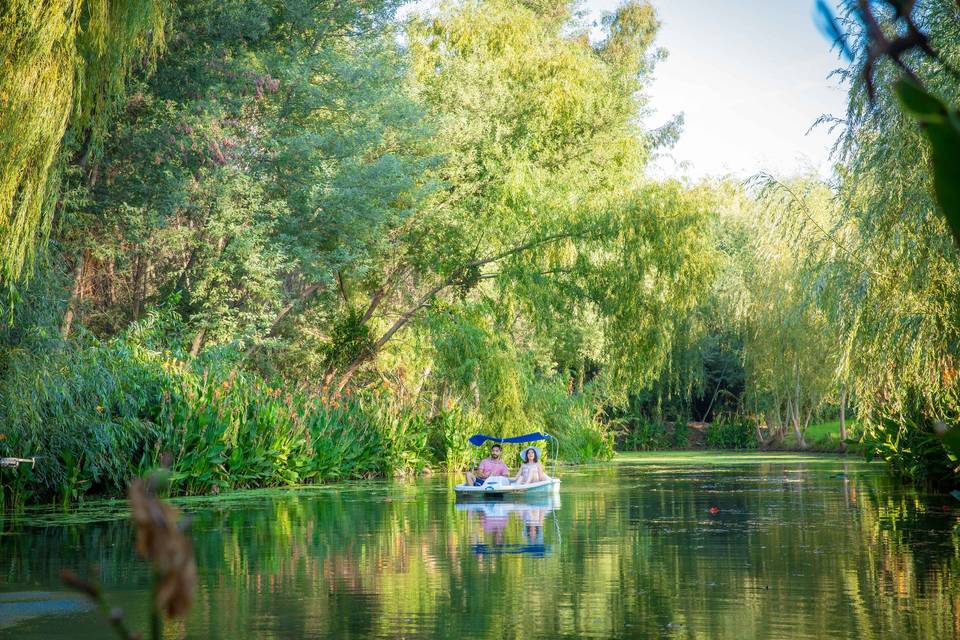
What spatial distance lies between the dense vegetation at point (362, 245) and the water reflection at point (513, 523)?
4.48m

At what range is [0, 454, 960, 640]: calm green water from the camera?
7504 mm

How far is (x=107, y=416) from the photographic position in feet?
59.2

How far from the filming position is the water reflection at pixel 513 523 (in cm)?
1206

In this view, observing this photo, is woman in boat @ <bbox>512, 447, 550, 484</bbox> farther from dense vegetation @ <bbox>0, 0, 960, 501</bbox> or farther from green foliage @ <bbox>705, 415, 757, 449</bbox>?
green foliage @ <bbox>705, 415, 757, 449</bbox>

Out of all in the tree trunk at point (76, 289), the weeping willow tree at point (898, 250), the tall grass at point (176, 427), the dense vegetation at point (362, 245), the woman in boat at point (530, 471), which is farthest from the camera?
the woman in boat at point (530, 471)

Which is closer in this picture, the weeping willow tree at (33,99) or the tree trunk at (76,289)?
the weeping willow tree at (33,99)

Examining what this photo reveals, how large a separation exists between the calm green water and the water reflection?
0.04 meters

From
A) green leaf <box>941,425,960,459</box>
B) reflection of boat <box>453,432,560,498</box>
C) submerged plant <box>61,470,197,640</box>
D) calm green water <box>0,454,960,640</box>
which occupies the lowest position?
calm green water <box>0,454,960,640</box>

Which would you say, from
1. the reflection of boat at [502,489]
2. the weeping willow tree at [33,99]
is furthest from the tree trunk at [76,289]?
the reflection of boat at [502,489]

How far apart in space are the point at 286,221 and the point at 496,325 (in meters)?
7.32

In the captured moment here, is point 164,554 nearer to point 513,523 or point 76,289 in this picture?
point 513,523

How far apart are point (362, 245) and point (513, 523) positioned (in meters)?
11.3

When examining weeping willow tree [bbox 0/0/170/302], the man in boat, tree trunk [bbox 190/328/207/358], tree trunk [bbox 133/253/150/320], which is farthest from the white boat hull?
weeping willow tree [bbox 0/0/170/302]

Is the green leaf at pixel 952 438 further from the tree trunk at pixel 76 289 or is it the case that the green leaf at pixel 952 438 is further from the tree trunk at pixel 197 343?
the tree trunk at pixel 197 343
